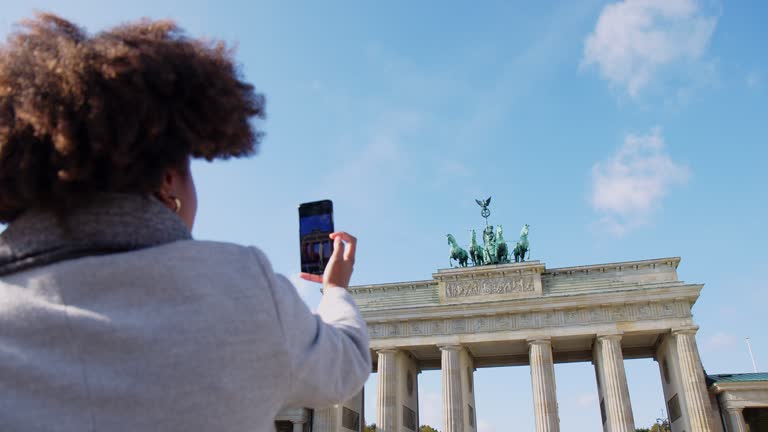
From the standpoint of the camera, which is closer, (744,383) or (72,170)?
(72,170)

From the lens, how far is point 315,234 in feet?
9.28

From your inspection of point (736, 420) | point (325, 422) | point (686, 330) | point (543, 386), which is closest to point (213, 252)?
point (543, 386)

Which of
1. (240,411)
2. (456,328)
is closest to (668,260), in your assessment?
(456,328)

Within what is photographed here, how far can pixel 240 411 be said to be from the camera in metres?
1.40

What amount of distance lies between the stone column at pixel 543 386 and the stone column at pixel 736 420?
328 inches

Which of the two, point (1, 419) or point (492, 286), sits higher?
point (492, 286)

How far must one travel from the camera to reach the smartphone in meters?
2.68

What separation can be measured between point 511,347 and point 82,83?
35.2 metres

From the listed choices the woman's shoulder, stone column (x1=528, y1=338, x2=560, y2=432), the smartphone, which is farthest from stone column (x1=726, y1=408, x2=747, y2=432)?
the woman's shoulder

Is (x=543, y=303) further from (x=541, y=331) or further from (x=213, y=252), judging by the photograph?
(x=213, y=252)

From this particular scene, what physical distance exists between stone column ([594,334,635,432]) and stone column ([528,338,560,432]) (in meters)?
2.69

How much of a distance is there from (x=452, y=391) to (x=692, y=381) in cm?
1229

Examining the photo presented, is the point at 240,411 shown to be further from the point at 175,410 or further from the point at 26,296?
the point at 26,296

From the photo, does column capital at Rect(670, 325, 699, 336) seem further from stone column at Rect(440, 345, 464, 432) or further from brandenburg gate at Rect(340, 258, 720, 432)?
stone column at Rect(440, 345, 464, 432)
